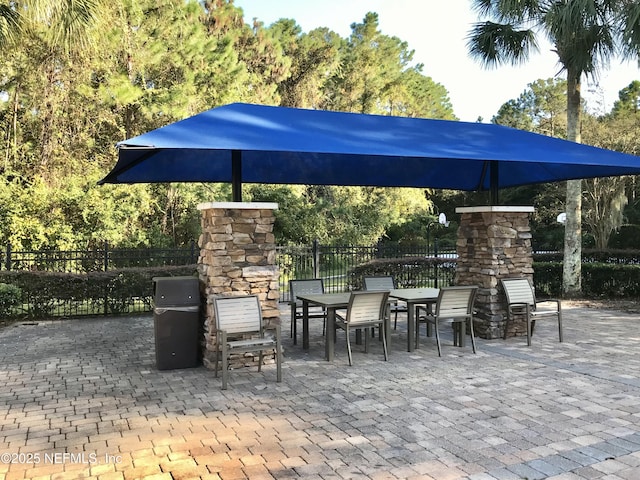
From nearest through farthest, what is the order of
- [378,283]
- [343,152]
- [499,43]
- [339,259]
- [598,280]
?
1. [343,152]
2. [378,283]
3. [499,43]
4. [598,280]
5. [339,259]

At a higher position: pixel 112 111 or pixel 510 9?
pixel 510 9

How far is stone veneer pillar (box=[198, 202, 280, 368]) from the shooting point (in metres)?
5.41

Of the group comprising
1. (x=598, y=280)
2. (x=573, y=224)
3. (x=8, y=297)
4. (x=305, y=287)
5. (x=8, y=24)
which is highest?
(x=8, y=24)

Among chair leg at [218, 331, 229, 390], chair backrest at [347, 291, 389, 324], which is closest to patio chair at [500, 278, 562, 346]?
chair backrest at [347, 291, 389, 324]

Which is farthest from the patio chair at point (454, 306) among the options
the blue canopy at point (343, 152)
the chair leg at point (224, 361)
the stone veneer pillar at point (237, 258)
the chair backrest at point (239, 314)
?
the chair leg at point (224, 361)

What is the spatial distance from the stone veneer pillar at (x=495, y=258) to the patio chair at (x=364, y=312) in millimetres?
1861

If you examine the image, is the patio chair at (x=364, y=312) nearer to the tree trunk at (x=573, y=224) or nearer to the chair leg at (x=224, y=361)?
the chair leg at (x=224, y=361)

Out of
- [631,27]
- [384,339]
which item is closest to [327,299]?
[384,339]

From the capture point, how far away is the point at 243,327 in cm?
521

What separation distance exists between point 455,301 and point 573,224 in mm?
6809

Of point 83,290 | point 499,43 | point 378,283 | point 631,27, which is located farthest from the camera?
point 499,43

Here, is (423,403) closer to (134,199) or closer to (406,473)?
(406,473)

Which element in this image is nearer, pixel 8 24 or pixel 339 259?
pixel 8 24

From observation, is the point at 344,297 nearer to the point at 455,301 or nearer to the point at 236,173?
the point at 455,301
